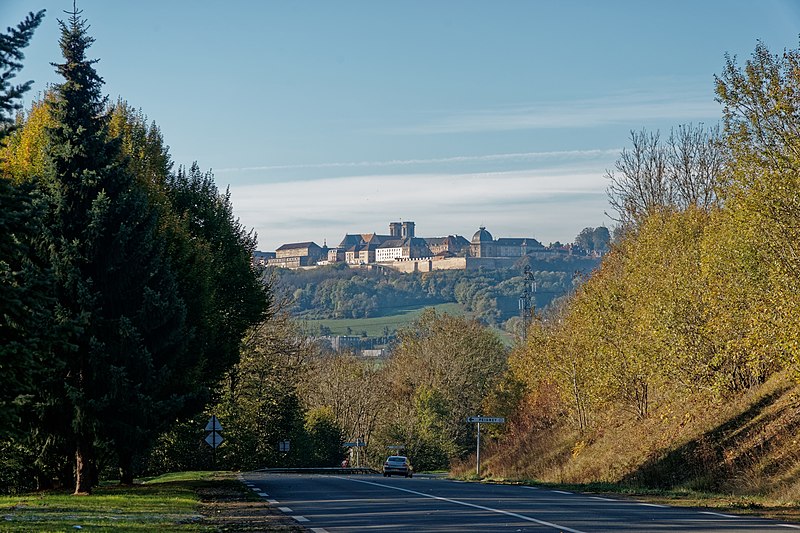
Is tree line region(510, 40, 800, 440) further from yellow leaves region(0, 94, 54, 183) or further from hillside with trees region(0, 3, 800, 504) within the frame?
yellow leaves region(0, 94, 54, 183)

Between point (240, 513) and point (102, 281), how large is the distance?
9.80 meters

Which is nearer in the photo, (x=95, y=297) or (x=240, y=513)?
(x=240, y=513)

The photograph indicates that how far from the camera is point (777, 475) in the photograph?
83.1 ft

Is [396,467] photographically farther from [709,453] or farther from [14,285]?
[14,285]

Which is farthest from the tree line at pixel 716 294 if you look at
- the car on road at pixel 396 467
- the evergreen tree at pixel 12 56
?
the evergreen tree at pixel 12 56

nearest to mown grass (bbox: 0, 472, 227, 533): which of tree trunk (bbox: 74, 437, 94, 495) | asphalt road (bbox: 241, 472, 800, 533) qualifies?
tree trunk (bbox: 74, 437, 94, 495)

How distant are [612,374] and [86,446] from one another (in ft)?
69.0

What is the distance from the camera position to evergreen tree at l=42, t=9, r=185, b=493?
26.0 metres

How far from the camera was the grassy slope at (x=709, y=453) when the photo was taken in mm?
24672

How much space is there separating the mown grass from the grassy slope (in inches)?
398

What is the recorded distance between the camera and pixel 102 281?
26.8m

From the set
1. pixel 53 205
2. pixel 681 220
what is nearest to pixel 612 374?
pixel 681 220

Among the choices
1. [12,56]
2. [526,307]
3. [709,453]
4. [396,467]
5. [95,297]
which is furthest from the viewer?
[526,307]

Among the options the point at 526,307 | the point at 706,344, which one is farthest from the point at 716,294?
the point at 526,307
